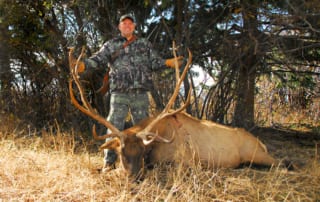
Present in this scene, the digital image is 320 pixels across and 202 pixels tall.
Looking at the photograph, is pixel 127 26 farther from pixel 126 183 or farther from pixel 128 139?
pixel 126 183

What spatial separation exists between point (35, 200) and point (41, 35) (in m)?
4.38

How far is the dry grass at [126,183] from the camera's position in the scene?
331cm

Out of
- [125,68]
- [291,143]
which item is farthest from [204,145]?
[291,143]

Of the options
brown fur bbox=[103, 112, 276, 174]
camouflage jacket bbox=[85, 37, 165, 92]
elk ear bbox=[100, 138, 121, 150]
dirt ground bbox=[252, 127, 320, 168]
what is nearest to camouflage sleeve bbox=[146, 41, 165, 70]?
camouflage jacket bbox=[85, 37, 165, 92]

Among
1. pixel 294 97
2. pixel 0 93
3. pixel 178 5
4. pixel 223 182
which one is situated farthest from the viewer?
pixel 294 97

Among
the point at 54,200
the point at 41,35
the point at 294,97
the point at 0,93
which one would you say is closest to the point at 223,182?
the point at 54,200

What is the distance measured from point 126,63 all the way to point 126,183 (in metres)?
1.70

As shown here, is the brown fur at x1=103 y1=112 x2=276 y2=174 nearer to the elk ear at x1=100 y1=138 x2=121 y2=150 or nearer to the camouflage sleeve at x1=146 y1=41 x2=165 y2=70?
the elk ear at x1=100 y1=138 x2=121 y2=150

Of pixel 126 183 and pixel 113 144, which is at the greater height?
pixel 113 144

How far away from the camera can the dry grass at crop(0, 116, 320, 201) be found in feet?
10.8

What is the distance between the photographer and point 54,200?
3203 millimetres

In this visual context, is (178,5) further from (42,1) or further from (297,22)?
(42,1)

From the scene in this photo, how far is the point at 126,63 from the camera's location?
4594mm

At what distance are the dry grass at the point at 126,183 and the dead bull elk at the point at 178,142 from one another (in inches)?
9.0
